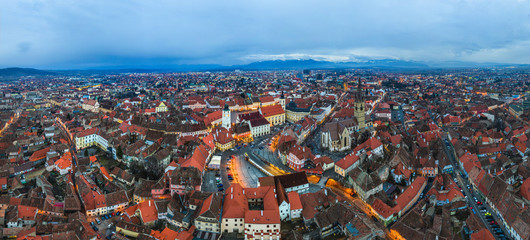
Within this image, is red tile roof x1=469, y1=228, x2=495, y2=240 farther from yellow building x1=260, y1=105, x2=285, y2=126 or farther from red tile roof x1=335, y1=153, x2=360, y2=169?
yellow building x1=260, y1=105, x2=285, y2=126

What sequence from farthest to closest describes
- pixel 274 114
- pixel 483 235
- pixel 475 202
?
pixel 274 114 < pixel 475 202 < pixel 483 235

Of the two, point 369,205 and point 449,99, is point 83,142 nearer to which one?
point 369,205

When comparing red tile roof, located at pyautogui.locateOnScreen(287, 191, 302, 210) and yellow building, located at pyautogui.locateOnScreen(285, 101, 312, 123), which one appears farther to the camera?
yellow building, located at pyautogui.locateOnScreen(285, 101, 312, 123)

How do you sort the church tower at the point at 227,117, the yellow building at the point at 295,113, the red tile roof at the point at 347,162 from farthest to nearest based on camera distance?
the yellow building at the point at 295,113
the church tower at the point at 227,117
the red tile roof at the point at 347,162

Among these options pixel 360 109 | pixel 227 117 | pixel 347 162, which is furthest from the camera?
pixel 360 109

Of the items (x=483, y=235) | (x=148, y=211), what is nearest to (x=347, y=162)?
(x=483, y=235)

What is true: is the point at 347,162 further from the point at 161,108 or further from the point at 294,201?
the point at 161,108

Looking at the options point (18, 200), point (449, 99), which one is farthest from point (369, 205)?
point (449, 99)

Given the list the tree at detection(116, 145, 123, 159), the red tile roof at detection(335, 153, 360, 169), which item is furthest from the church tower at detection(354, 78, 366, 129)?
the tree at detection(116, 145, 123, 159)

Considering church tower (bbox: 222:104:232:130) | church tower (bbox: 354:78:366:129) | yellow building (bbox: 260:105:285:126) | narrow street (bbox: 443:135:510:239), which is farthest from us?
yellow building (bbox: 260:105:285:126)

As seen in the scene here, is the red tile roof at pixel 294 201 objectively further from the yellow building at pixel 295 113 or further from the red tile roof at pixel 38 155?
the yellow building at pixel 295 113

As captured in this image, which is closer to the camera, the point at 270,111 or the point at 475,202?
the point at 475,202

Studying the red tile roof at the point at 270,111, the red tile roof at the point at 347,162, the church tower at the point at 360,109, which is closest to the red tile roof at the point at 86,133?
the red tile roof at the point at 270,111
